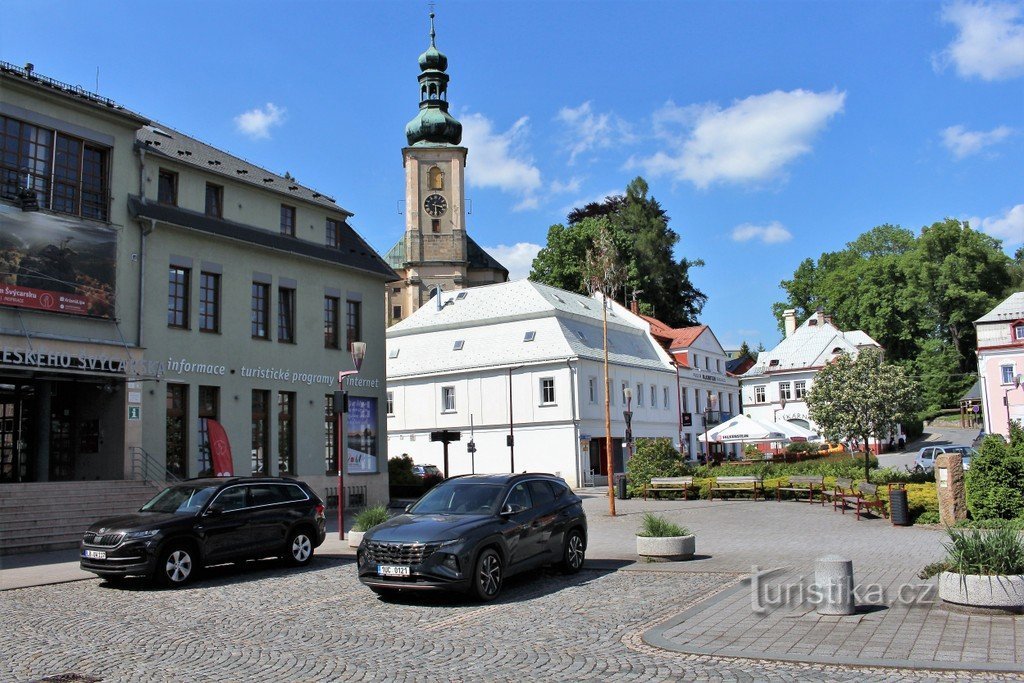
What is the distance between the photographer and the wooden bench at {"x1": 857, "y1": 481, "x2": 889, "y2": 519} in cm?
2308

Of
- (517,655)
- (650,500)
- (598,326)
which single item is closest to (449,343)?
Answer: (598,326)

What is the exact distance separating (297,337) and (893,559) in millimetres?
20862

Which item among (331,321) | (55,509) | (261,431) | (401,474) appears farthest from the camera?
(401,474)

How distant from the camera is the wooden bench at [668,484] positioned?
31.9m

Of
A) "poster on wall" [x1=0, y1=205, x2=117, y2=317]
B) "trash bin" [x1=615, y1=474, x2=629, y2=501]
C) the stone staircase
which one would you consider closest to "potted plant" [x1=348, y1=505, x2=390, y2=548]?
the stone staircase

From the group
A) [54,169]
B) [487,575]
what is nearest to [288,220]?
[54,169]

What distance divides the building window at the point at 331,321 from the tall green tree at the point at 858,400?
2356 centimetres

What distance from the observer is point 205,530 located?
14.4m

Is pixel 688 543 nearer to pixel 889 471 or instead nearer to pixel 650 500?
pixel 650 500

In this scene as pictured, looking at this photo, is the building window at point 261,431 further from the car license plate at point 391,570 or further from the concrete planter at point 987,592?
the concrete planter at point 987,592

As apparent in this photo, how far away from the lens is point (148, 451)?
24.6m

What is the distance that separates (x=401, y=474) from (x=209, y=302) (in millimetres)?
13144

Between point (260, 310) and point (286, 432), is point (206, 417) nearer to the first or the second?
point (286, 432)

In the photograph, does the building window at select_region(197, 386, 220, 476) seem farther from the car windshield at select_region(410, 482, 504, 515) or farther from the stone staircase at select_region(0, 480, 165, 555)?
the car windshield at select_region(410, 482, 504, 515)
